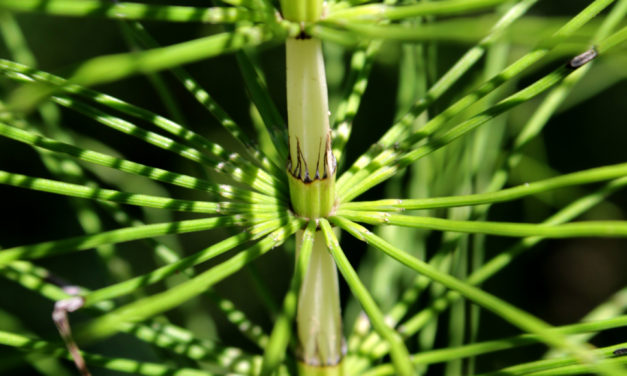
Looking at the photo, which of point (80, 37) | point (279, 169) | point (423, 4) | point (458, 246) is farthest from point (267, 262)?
point (423, 4)

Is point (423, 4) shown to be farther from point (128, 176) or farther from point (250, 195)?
point (128, 176)

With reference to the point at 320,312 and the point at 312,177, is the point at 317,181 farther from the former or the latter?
the point at 320,312

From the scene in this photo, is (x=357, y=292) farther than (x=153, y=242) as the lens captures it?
No

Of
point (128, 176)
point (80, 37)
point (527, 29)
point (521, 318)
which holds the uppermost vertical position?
point (80, 37)

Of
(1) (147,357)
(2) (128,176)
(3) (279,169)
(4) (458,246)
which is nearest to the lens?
(3) (279,169)

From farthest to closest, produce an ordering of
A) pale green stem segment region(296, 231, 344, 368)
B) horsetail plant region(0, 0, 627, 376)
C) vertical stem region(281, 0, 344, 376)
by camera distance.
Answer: pale green stem segment region(296, 231, 344, 368) → vertical stem region(281, 0, 344, 376) → horsetail plant region(0, 0, 627, 376)
